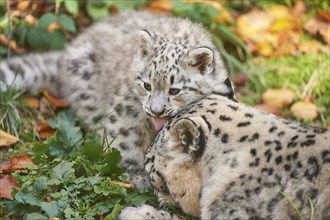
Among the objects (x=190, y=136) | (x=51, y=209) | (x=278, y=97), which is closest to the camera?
(x=190, y=136)

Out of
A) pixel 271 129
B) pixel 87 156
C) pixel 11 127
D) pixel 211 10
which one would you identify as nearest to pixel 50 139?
pixel 87 156

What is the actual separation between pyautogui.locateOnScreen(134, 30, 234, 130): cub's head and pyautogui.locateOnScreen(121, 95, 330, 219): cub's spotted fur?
0.77 meters

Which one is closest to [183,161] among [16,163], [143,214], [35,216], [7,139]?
[143,214]

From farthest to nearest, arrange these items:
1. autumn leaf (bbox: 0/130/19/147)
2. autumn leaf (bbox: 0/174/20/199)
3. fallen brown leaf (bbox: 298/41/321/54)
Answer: fallen brown leaf (bbox: 298/41/321/54) < autumn leaf (bbox: 0/130/19/147) < autumn leaf (bbox: 0/174/20/199)

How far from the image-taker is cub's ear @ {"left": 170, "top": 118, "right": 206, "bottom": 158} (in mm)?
5527

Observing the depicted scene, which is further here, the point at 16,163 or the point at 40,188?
the point at 16,163

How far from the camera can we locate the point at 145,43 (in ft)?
23.0

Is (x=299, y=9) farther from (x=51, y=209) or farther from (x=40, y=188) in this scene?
(x=51, y=209)

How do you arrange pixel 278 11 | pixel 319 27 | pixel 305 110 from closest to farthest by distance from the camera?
1. pixel 305 110
2. pixel 319 27
3. pixel 278 11

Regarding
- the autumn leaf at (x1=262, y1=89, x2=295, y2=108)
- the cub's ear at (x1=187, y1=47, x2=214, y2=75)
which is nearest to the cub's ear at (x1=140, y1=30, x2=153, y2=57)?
the cub's ear at (x1=187, y1=47, x2=214, y2=75)

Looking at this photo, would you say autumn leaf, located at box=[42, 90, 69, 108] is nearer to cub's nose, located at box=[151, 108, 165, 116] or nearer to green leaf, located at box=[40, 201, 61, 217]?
cub's nose, located at box=[151, 108, 165, 116]

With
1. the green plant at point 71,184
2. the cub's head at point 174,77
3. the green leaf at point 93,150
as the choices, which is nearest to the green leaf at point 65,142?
the green plant at point 71,184

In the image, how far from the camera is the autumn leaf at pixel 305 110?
8.20 meters

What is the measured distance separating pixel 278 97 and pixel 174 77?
2.20 meters
